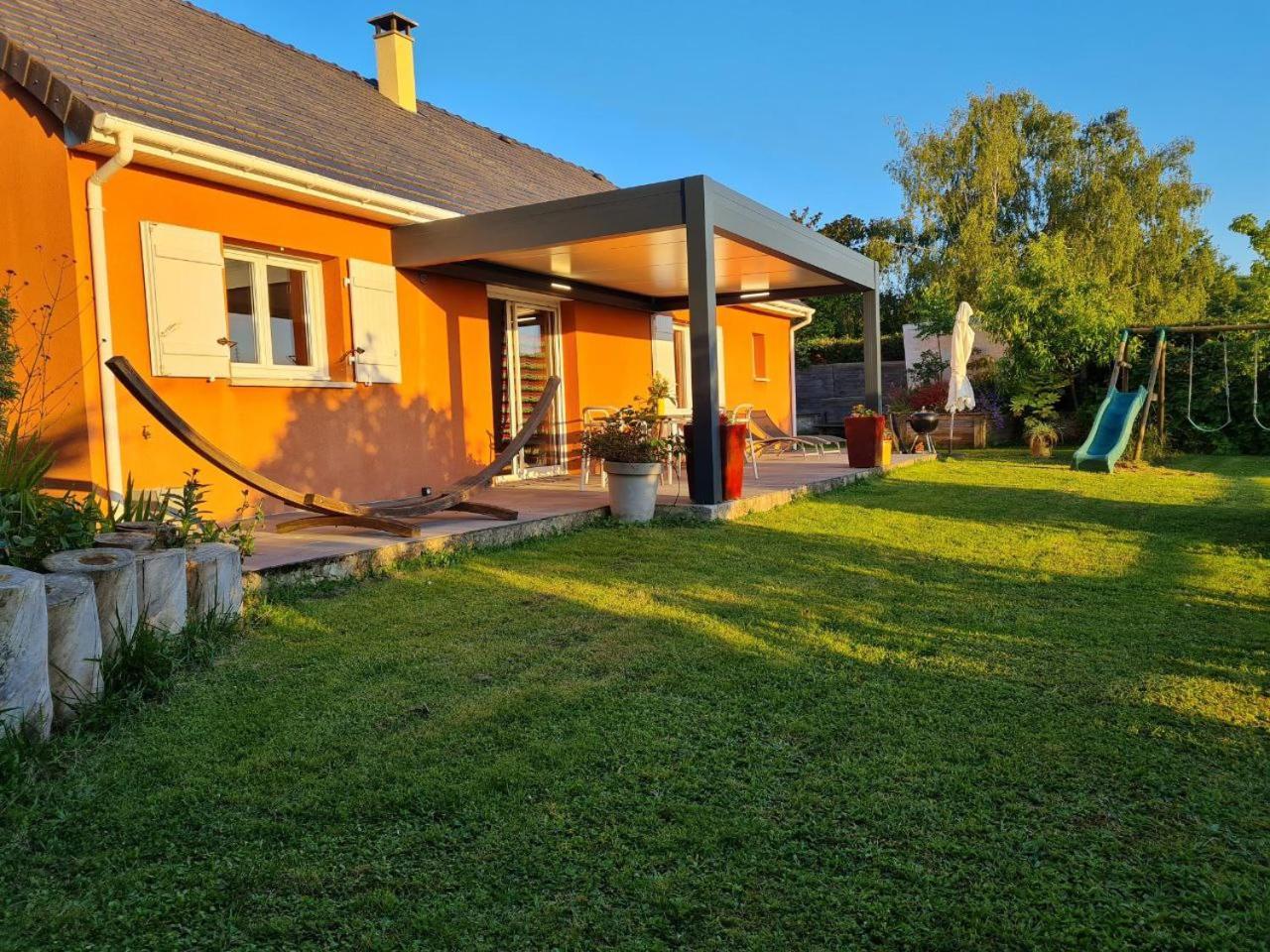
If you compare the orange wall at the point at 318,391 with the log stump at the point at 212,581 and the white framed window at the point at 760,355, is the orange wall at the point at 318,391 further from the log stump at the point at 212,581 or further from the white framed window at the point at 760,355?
the white framed window at the point at 760,355

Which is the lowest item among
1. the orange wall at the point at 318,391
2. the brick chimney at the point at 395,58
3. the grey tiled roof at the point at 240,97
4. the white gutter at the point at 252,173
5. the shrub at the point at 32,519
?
the shrub at the point at 32,519

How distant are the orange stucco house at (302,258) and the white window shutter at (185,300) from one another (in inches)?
0.6

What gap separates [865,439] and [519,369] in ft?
14.1

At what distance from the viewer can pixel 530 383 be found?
988 cm

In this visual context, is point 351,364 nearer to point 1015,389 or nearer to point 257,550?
point 257,550

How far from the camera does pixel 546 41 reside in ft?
54.0

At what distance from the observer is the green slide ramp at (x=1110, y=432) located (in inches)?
420

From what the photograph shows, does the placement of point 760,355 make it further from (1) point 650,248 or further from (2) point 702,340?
(2) point 702,340

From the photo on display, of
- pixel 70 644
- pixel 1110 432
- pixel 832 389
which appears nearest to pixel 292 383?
pixel 70 644

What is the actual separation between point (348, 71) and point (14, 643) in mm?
10106

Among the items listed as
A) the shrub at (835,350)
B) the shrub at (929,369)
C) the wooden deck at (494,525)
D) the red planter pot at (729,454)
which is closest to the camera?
the wooden deck at (494,525)

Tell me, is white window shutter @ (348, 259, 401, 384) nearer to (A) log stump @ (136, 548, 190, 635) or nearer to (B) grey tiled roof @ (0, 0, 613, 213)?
A: (B) grey tiled roof @ (0, 0, 613, 213)

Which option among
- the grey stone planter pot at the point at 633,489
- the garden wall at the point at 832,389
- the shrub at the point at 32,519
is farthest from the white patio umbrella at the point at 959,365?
the shrub at the point at 32,519

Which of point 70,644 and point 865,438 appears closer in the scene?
point 70,644
